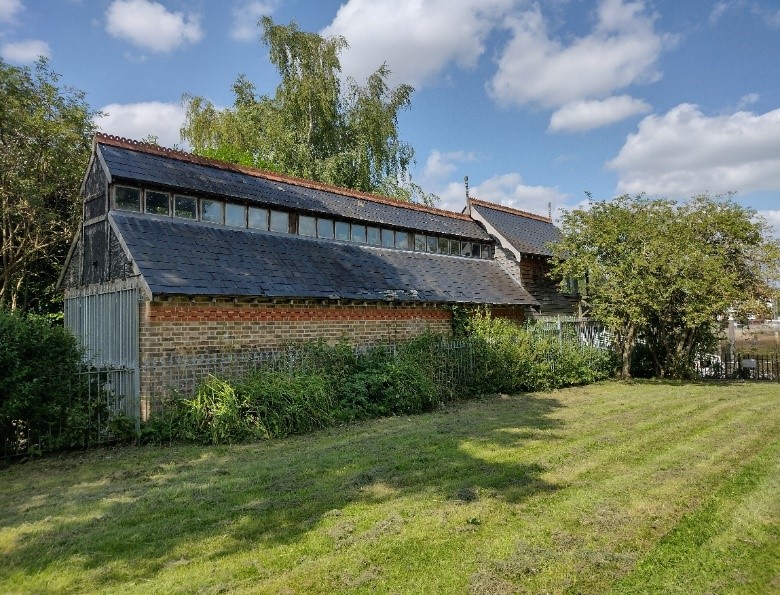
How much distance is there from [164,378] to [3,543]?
5737 mm

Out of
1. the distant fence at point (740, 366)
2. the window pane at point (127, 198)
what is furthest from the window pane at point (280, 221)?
the distant fence at point (740, 366)

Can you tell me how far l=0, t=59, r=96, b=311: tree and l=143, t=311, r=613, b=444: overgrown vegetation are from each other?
36.3 feet

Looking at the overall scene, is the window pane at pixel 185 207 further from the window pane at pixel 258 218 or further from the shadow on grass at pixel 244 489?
the shadow on grass at pixel 244 489

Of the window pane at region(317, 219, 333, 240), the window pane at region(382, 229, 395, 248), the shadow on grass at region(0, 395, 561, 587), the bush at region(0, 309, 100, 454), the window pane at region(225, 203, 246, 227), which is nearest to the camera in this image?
the shadow on grass at region(0, 395, 561, 587)

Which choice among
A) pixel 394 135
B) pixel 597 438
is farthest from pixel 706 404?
pixel 394 135

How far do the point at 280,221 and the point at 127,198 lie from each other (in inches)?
166

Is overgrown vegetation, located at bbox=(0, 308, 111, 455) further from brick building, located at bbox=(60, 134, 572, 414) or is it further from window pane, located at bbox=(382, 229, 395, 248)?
window pane, located at bbox=(382, 229, 395, 248)

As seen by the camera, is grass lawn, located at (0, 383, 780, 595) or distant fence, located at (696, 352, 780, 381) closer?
grass lawn, located at (0, 383, 780, 595)

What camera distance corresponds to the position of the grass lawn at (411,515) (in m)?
4.12

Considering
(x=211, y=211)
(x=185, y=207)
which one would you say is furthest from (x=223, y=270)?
(x=211, y=211)

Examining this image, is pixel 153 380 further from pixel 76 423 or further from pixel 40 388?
pixel 40 388

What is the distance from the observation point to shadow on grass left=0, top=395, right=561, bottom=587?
4.82 meters

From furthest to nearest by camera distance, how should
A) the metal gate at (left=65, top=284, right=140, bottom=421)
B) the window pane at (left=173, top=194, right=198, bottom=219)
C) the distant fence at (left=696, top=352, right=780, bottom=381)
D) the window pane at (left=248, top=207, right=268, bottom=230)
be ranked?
1. the distant fence at (left=696, top=352, right=780, bottom=381)
2. the window pane at (left=248, top=207, right=268, bottom=230)
3. the window pane at (left=173, top=194, right=198, bottom=219)
4. the metal gate at (left=65, top=284, right=140, bottom=421)

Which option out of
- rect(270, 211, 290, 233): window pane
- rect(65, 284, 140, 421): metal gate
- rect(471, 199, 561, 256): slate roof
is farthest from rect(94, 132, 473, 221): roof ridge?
rect(65, 284, 140, 421): metal gate
